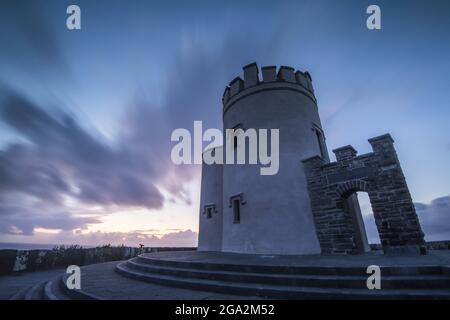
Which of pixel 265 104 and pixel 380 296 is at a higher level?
pixel 265 104

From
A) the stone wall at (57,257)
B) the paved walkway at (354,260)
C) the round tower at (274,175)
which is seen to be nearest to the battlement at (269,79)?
the round tower at (274,175)

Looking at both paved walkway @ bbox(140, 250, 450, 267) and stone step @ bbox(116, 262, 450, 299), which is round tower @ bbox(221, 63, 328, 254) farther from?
stone step @ bbox(116, 262, 450, 299)

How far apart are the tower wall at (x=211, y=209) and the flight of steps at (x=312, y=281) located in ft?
28.0

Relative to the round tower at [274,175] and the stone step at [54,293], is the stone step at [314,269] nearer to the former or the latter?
the stone step at [54,293]

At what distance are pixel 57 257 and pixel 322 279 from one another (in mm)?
15484

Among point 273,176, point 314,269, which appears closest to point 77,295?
point 314,269

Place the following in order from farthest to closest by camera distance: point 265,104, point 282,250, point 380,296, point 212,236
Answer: point 212,236 → point 265,104 → point 282,250 → point 380,296

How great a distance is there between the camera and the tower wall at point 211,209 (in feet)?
50.3

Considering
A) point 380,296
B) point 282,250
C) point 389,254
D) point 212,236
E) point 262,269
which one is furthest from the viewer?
point 212,236

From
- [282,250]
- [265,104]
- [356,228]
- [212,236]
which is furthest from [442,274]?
[212,236]

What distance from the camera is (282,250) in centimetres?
988
